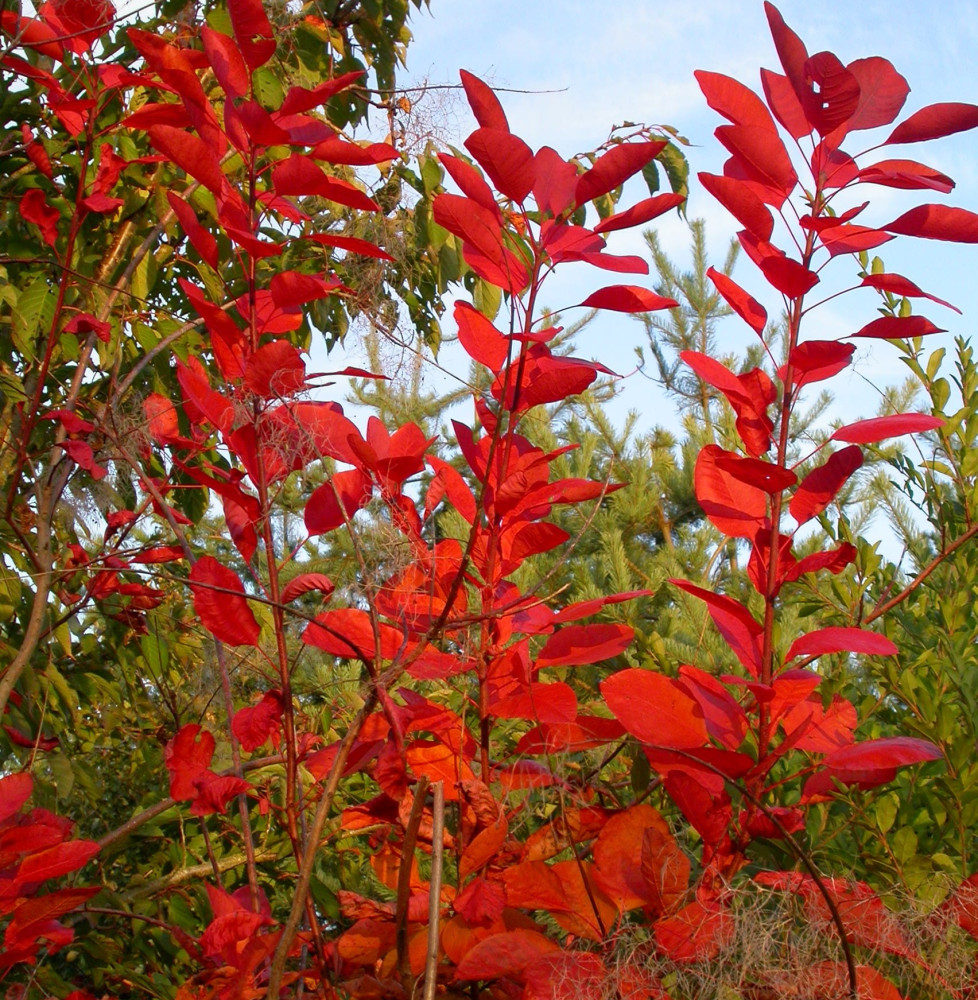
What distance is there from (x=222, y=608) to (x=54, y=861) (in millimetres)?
252

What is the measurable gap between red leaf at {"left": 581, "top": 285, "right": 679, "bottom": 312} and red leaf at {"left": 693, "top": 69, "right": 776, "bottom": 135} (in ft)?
0.49

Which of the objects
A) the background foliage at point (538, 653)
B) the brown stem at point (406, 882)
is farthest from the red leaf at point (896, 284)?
the brown stem at point (406, 882)

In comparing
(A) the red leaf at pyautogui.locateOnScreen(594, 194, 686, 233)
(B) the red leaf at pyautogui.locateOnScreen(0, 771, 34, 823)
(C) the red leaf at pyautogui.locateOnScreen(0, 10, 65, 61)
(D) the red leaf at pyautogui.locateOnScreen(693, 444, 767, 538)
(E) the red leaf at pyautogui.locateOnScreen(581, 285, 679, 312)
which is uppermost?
(C) the red leaf at pyautogui.locateOnScreen(0, 10, 65, 61)

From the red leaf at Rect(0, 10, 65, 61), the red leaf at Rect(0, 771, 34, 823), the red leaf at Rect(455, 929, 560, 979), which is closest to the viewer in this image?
the red leaf at Rect(455, 929, 560, 979)

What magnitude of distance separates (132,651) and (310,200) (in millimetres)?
839

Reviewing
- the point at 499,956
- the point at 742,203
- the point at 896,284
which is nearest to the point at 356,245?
the point at 742,203

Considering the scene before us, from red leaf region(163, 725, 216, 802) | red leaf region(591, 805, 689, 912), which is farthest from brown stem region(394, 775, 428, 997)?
red leaf region(163, 725, 216, 802)

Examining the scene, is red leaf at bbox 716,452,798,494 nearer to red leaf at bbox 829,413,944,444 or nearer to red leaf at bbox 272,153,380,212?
red leaf at bbox 829,413,944,444

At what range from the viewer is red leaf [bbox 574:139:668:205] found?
2.03 feet

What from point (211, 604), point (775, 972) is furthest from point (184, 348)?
point (775, 972)

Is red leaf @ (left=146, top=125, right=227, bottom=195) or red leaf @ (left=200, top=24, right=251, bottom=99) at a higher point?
red leaf @ (left=200, top=24, right=251, bottom=99)

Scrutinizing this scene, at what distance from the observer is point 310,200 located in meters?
1.58

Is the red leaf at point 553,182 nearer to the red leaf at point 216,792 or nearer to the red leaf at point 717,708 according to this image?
the red leaf at point 717,708

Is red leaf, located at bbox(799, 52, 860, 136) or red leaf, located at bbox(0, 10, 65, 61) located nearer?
red leaf, located at bbox(799, 52, 860, 136)
